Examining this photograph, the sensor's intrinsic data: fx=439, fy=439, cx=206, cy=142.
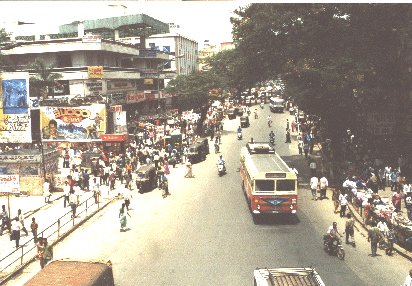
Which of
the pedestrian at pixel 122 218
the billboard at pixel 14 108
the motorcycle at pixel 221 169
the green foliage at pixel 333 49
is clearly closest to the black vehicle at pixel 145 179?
the motorcycle at pixel 221 169

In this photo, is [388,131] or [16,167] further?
[388,131]

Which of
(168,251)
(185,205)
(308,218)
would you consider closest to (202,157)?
(185,205)

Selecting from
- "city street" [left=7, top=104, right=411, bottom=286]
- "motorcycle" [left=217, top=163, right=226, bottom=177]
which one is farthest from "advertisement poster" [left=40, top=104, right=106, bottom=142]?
"city street" [left=7, top=104, right=411, bottom=286]

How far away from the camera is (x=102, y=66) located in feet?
179

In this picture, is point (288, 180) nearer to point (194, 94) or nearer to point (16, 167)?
point (16, 167)

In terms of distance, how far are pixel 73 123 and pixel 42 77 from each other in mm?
12498

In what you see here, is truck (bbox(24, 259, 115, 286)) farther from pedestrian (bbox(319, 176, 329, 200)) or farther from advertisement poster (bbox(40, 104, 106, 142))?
advertisement poster (bbox(40, 104, 106, 142))

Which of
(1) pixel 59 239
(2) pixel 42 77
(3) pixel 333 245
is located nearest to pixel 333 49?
(3) pixel 333 245

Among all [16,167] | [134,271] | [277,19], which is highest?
[277,19]

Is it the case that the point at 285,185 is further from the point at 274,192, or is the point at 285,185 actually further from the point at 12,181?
the point at 12,181

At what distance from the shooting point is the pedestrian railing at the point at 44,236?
18.5 metres

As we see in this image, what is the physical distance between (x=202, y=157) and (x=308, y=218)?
65.2 feet

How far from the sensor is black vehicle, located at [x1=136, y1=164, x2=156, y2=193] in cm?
3194

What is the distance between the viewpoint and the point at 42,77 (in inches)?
2062
